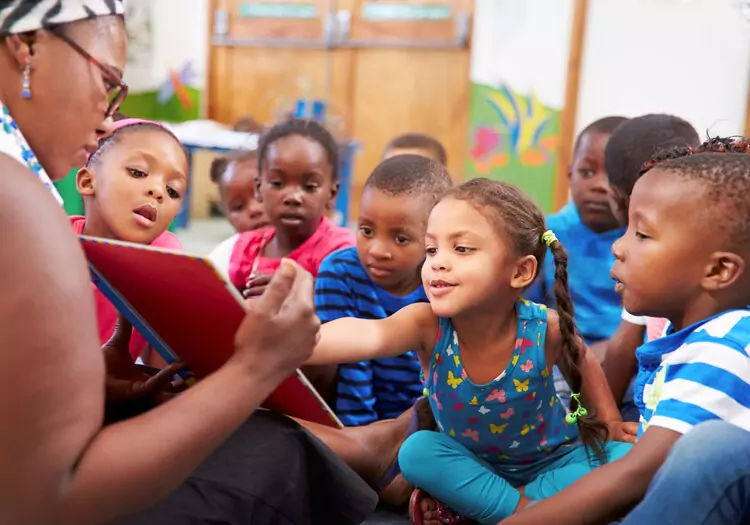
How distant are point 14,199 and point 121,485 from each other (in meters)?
0.27

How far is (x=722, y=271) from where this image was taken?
3.62ft

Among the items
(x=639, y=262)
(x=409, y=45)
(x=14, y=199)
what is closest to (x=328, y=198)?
(x=639, y=262)

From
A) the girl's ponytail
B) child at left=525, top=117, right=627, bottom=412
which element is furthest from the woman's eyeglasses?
child at left=525, top=117, right=627, bottom=412

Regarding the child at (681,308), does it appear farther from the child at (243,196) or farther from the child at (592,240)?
the child at (243,196)

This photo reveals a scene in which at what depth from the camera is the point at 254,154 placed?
288 centimetres

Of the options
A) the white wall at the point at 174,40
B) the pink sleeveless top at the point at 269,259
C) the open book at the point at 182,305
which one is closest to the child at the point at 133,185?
the pink sleeveless top at the point at 269,259

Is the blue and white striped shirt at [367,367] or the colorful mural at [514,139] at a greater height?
the colorful mural at [514,139]

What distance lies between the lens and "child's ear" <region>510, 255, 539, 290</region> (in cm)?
138

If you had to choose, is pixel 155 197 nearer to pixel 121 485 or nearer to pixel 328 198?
pixel 328 198

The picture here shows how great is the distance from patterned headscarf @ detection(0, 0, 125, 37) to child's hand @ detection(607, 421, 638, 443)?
3.48 feet

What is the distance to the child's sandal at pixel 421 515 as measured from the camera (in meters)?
1.42

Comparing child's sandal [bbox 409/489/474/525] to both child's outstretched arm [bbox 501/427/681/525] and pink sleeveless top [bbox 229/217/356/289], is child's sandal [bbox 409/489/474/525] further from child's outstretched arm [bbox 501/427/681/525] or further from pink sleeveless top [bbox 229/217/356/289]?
pink sleeveless top [bbox 229/217/356/289]

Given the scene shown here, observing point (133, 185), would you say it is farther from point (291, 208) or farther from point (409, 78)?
point (409, 78)

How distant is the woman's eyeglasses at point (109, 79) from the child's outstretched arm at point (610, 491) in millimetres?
756
